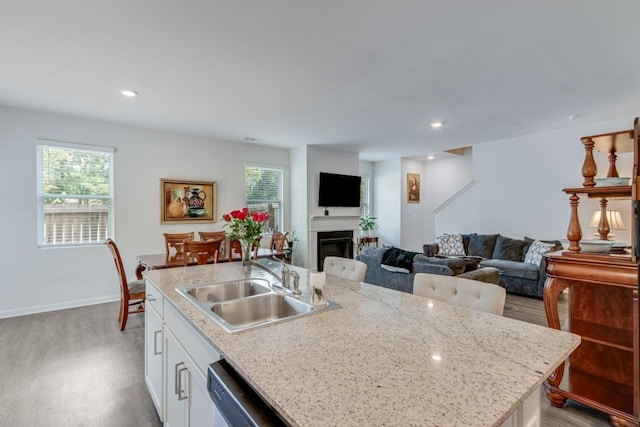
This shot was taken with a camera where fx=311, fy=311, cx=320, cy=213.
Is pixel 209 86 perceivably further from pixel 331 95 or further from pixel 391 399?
pixel 391 399

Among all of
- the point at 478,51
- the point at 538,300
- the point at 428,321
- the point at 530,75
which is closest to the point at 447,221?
the point at 538,300

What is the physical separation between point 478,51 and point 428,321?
7.96 feet

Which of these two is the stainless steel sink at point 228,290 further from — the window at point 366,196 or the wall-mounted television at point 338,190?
the window at point 366,196

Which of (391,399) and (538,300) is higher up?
(391,399)

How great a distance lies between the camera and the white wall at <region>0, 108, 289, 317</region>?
13.2ft

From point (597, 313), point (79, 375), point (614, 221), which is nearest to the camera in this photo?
point (597, 313)

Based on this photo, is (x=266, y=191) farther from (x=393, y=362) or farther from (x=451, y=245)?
(x=393, y=362)

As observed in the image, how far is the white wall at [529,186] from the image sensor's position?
489 centimetres

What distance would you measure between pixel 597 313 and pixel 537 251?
3.02 m

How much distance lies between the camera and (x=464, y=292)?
1616 millimetres

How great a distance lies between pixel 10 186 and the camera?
3992 millimetres

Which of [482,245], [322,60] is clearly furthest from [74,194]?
[482,245]

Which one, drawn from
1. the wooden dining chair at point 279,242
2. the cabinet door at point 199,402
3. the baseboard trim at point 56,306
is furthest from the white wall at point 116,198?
the cabinet door at point 199,402

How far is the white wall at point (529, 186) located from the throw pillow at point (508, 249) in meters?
0.47
